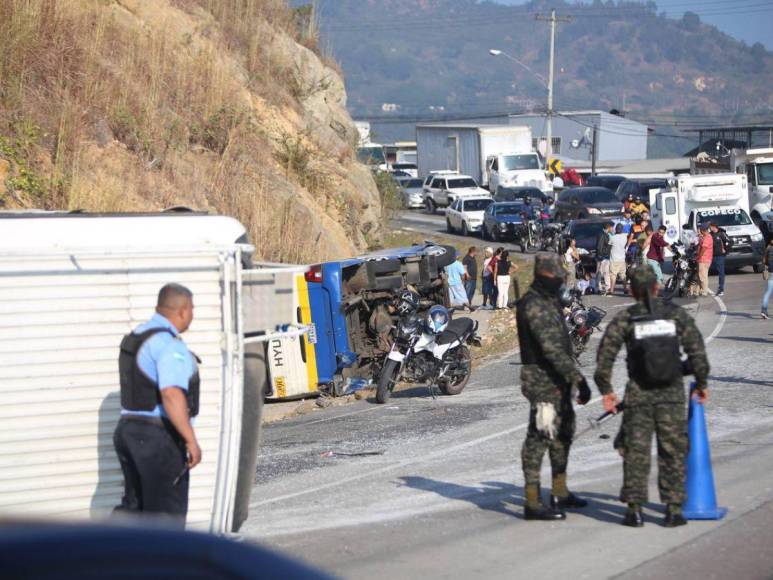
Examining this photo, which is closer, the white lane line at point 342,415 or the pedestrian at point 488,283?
the white lane line at point 342,415

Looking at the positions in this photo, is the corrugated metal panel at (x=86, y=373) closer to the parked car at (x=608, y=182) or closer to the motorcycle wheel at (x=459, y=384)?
the motorcycle wheel at (x=459, y=384)

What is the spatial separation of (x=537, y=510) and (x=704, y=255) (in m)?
18.0

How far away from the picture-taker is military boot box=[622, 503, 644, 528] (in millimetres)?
7340

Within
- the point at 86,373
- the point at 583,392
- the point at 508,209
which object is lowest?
the point at 583,392

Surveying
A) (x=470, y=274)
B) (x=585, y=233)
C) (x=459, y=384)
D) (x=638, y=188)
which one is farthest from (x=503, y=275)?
(x=638, y=188)

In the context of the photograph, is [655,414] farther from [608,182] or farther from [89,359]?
[608,182]

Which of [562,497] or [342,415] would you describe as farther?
[342,415]

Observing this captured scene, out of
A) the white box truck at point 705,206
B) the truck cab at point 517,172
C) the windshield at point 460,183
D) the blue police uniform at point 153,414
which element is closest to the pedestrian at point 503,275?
the white box truck at point 705,206

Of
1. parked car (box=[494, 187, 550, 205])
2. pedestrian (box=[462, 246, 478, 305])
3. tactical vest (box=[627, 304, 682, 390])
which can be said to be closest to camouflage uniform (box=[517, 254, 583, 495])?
tactical vest (box=[627, 304, 682, 390])

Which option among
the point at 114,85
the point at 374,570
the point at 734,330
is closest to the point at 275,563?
the point at 374,570

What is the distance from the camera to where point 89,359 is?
6684 millimetres

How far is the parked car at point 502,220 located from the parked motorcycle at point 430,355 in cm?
2395

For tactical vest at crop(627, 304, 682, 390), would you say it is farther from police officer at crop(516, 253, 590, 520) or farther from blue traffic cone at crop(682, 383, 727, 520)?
blue traffic cone at crop(682, 383, 727, 520)

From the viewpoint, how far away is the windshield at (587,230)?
31.3 m
